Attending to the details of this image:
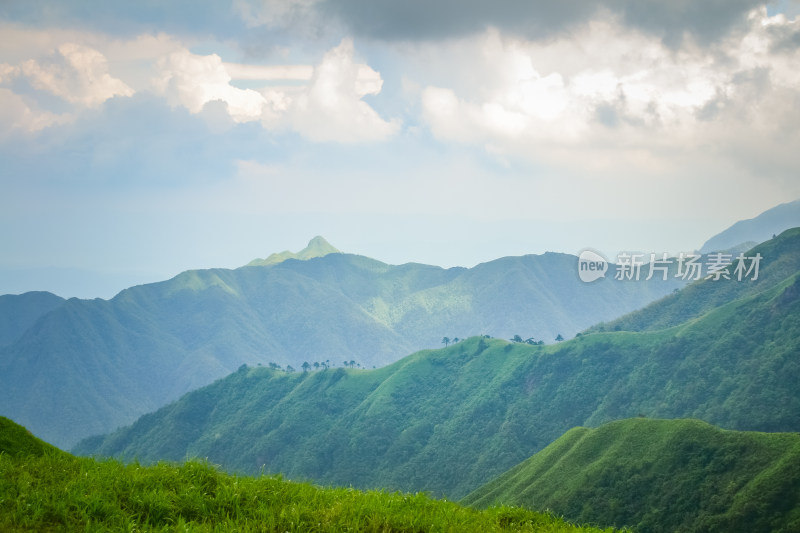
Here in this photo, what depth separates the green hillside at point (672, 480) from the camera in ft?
301

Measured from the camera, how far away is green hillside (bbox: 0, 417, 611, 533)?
17.6 meters

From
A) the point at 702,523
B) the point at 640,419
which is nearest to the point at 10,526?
the point at 702,523

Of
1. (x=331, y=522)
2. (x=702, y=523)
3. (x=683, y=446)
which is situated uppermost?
(x=331, y=522)

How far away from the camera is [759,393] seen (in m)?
180

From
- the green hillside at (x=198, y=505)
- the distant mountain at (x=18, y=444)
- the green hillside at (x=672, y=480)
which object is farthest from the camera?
the green hillside at (x=672, y=480)

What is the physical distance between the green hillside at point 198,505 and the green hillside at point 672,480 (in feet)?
217

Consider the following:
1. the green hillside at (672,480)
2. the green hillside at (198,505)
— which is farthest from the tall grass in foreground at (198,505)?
the green hillside at (672,480)

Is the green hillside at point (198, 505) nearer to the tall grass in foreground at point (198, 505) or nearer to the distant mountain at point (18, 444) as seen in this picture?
the tall grass in foreground at point (198, 505)

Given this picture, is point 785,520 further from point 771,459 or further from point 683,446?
point 683,446

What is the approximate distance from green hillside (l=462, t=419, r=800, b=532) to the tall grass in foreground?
6629 centimetres

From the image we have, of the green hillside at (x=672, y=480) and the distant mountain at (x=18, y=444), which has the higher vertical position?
the distant mountain at (x=18, y=444)

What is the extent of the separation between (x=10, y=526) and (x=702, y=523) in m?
102

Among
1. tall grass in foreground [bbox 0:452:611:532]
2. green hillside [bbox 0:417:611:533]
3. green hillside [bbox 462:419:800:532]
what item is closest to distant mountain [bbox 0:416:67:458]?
green hillside [bbox 0:417:611:533]

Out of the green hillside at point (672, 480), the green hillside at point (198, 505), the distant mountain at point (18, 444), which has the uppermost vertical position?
the distant mountain at point (18, 444)
